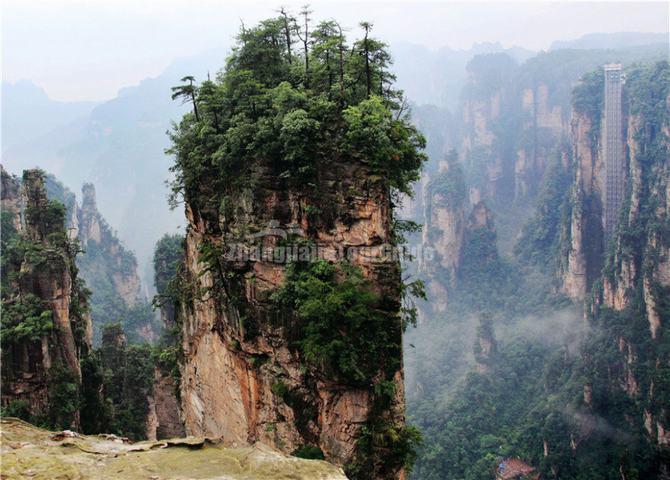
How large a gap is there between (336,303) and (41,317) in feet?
45.4

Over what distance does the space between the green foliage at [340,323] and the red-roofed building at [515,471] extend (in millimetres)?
29386

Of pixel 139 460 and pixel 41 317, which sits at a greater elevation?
pixel 139 460

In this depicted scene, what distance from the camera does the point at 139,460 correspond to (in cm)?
851

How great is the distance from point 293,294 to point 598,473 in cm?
3030

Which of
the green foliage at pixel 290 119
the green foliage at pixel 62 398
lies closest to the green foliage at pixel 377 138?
the green foliage at pixel 290 119

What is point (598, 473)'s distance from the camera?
121ft

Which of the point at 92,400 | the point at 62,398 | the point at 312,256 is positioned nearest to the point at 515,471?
the point at 92,400

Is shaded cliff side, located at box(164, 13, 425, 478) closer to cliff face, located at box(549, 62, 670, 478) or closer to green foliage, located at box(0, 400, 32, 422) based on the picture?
green foliage, located at box(0, 400, 32, 422)

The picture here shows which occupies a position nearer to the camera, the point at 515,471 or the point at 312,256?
the point at 312,256

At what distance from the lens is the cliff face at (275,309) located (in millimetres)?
14875

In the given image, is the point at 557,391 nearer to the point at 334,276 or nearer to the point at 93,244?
the point at 334,276

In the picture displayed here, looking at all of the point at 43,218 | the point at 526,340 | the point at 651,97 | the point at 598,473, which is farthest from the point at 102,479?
the point at 651,97

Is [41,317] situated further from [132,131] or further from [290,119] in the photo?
[132,131]

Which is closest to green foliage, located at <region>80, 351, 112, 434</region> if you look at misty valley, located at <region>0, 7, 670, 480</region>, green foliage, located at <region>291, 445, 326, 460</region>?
misty valley, located at <region>0, 7, 670, 480</region>
